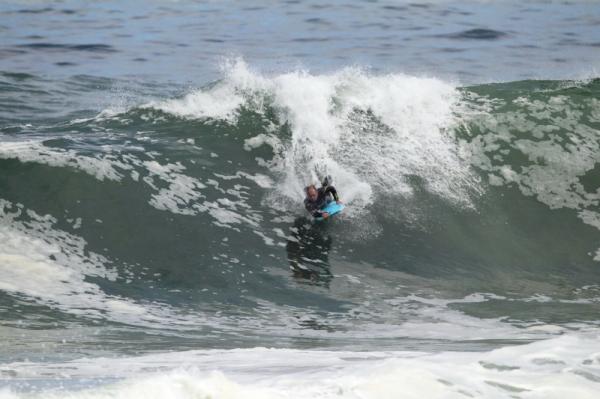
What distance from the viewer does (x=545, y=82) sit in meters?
17.2

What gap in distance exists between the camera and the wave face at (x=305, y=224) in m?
8.53

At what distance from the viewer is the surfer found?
1142 centimetres

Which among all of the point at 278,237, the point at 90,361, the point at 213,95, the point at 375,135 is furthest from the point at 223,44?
the point at 90,361

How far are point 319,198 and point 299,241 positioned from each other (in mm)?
626

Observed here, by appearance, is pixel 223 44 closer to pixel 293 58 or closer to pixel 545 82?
pixel 293 58

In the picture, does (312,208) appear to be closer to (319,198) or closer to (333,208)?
(319,198)

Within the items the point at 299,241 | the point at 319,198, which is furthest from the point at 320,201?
the point at 299,241

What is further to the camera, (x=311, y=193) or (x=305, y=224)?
(x=305, y=224)

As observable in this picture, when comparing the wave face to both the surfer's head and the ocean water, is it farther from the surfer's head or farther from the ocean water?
the surfer's head

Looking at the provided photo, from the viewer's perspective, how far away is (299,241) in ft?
37.2

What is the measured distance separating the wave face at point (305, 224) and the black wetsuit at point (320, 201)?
28cm

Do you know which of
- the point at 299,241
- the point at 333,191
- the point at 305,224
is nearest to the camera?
the point at 299,241

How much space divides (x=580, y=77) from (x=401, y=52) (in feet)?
28.0

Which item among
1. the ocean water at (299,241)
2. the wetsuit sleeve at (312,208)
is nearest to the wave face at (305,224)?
the ocean water at (299,241)
